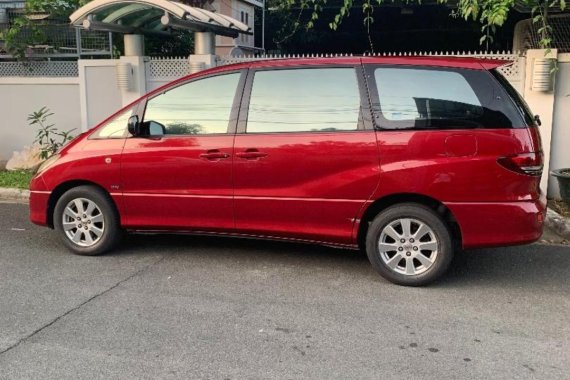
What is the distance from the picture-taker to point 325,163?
4.70m

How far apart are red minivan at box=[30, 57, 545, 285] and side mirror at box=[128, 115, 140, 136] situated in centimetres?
1

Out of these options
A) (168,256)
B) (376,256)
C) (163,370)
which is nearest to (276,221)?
(376,256)

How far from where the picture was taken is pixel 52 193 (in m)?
5.47

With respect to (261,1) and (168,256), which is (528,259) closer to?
(168,256)

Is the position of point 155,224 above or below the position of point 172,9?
below

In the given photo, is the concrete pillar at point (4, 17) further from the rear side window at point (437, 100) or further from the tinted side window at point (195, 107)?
the rear side window at point (437, 100)

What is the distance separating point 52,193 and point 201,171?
5.12 ft

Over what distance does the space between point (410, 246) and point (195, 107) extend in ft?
7.37

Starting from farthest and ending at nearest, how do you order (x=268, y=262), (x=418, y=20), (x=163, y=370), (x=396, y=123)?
1. (x=418, y=20)
2. (x=268, y=262)
3. (x=396, y=123)
4. (x=163, y=370)

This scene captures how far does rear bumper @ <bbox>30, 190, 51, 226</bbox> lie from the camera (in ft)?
18.0

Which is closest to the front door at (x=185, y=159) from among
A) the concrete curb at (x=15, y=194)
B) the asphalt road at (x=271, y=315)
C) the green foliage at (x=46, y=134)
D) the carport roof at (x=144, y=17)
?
the asphalt road at (x=271, y=315)

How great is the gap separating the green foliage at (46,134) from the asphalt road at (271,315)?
3.96m

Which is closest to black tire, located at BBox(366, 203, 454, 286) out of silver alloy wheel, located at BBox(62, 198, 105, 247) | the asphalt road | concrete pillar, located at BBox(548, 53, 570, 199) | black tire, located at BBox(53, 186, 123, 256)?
the asphalt road

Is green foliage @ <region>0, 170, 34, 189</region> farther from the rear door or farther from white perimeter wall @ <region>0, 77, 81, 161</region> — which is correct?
the rear door
